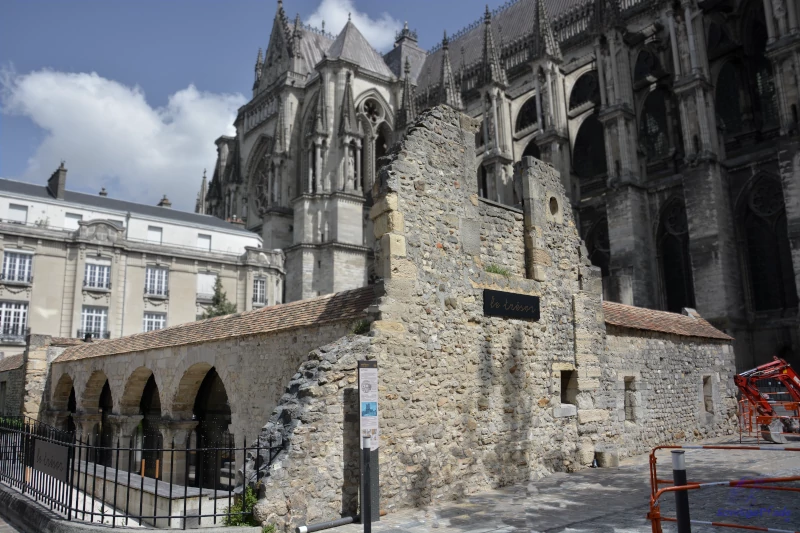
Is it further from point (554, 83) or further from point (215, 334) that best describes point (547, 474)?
point (554, 83)

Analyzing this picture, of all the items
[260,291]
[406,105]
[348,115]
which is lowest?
[260,291]

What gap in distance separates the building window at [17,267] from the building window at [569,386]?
22.4 metres

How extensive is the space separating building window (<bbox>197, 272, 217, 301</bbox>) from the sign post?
23235 millimetres

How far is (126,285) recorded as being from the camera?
26.4 meters

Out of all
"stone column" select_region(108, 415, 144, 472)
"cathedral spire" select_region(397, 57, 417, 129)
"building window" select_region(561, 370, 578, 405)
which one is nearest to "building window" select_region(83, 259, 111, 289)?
"stone column" select_region(108, 415, 144, 472)

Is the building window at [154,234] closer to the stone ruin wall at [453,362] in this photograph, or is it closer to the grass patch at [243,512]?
the stone ruin wall at [453,362]

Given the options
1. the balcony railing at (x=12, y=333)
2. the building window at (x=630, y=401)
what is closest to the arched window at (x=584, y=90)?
the building window at (x=630, y=401)

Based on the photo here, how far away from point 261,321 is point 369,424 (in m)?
3.94

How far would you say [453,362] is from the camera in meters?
7.86

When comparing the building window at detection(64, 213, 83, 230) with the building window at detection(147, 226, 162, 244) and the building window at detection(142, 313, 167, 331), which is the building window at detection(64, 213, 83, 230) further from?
the building window at detection(142, 313, 167, 331)

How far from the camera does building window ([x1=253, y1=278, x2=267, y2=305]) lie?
2945 cm

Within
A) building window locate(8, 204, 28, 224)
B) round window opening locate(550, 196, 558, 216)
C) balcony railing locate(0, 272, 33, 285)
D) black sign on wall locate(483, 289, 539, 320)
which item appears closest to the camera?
black sign on wall locate(483, 289, 539, 320)

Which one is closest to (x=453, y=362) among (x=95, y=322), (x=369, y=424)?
(x=369, y=424)

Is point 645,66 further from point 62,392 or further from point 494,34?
point 62,392
